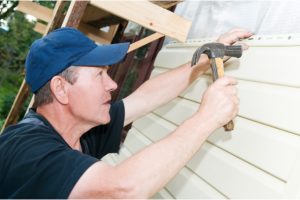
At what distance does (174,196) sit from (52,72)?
44.5 inches

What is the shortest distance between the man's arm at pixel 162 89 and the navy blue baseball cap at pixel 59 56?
0.55 metres

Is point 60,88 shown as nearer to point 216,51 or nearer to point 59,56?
point 59,56

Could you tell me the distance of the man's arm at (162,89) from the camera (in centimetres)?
265

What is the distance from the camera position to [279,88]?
1.87 metres

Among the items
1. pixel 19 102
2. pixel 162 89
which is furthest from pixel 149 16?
pixel 19 102

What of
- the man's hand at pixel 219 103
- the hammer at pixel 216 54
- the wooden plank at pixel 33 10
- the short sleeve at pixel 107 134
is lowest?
the short sleeve at pixel 107 134

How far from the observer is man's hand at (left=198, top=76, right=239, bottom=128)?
175 cm

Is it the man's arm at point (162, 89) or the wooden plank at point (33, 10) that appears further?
the wooden plank at point (33, 10)

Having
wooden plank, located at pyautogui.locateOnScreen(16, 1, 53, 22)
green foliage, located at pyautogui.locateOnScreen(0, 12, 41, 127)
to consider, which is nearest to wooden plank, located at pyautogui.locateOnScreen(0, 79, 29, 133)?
wooden plank, located at pyautogui.locateOnScreen(16, 1, 53, 22)

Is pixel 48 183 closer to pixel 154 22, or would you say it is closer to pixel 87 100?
pixel 87 100

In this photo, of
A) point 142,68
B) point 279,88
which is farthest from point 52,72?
point 142,68

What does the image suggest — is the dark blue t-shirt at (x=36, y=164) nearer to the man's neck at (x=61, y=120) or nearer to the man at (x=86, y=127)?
the man at (x=86, y=127)

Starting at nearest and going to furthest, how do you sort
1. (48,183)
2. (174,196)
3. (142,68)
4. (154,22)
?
(48,183) < (174,196) < (154,22) < (142,68)

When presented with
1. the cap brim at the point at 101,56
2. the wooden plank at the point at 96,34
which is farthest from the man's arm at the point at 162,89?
the wooden plank at the point at 96,34
